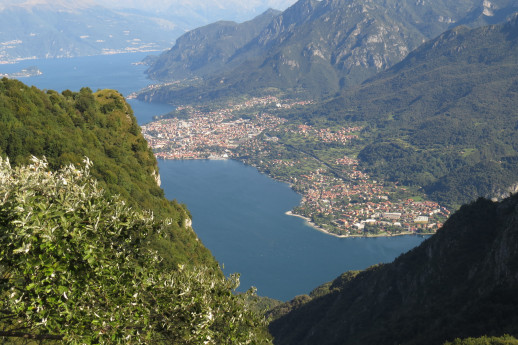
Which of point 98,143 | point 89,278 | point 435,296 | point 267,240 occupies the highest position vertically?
point 98,143

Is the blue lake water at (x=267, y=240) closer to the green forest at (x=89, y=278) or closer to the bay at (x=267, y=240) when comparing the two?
the bay at (x=267, y=240)

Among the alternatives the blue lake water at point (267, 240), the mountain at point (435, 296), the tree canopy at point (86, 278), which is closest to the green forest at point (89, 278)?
the tree canopy at point (86, 278)

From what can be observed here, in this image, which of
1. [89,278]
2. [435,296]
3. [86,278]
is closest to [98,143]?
[435,296]

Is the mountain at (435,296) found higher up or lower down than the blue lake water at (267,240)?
higher up

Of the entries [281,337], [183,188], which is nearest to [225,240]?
[183,188]

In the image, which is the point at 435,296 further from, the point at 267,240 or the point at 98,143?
the point at 267,240
